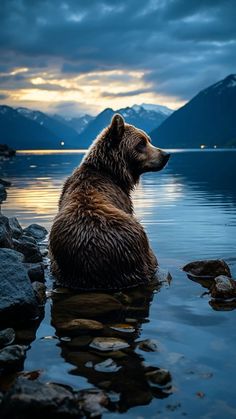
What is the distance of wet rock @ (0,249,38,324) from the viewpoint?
244 inches

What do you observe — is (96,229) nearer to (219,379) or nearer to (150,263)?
(150,263)

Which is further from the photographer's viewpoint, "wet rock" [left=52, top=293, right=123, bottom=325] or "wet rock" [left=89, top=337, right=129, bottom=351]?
"wet rock" [left=52, top=293, right=123, bottom=325]

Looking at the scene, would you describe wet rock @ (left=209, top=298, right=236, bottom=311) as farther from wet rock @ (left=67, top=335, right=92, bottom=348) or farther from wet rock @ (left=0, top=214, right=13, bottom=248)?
wet rock @ (left=0, top=214, right=13, bottom=248)

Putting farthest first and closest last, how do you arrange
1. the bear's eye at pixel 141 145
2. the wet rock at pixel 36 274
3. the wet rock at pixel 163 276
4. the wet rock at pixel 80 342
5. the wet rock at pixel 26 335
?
the bear's eye at pixel 141 145, the wet rock at pixel 36 274, the wet rock at pixel 163 276, the wet rock at pixel 26 335, the wet rock at pixel 80 342

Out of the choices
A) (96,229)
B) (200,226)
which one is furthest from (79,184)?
(200,226)

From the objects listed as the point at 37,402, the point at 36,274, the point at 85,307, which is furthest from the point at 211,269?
the point at 37,402

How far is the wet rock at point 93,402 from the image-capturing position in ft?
13.4

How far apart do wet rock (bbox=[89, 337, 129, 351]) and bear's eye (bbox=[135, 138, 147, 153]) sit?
16.1 feet

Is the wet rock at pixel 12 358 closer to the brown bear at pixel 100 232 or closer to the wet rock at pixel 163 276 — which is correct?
the brown bear at pixel 100 232

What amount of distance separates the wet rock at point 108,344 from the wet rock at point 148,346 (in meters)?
0.16

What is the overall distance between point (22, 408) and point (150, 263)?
5010mm

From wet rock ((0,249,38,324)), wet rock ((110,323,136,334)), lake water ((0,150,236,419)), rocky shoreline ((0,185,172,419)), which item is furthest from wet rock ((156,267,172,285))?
wet rock ((0,249,38,324))

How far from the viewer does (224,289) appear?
7355 mm

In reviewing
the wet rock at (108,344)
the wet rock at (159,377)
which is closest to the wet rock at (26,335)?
the wet rock at (108,344)
